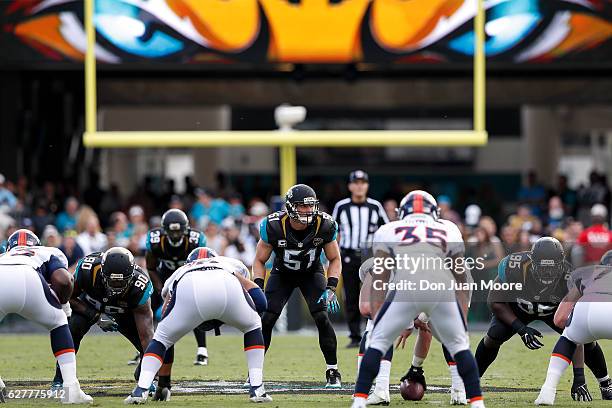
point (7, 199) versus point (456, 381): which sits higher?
point (7, 199)

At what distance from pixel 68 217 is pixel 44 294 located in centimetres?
897

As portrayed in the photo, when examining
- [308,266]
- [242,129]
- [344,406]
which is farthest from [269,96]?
[344,406]

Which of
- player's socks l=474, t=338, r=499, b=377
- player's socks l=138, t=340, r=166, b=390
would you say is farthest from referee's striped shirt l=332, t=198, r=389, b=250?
player's socks l=138, t=340, r=166, b=390

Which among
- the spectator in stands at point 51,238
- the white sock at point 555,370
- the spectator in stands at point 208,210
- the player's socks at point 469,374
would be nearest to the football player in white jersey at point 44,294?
the player's socks at point 469,374

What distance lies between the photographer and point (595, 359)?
9.02 meters

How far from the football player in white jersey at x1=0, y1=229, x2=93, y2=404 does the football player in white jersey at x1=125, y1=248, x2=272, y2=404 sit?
45 centimetres

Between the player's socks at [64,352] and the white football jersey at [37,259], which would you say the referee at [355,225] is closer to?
the white football jersey at [37,259]

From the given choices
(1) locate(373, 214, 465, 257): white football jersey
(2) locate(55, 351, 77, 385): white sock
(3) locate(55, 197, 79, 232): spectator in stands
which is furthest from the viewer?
(3) locate(55, 197, 79, 232): spectator in stands

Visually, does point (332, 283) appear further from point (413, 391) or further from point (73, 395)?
point (73, 395)

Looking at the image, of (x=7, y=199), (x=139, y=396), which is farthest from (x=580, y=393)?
(x=7, y=199)

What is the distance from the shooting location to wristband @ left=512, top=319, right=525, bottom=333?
28.7 feet

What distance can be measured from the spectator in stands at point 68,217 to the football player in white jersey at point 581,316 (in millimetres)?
9586

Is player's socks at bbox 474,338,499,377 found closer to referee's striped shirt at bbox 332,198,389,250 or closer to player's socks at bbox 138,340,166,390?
player's socks at bbox 138,340,166,390

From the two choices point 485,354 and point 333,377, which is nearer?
point 485,354
